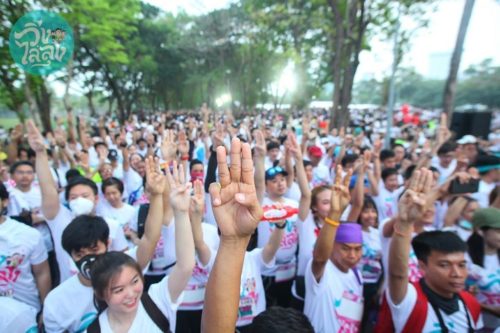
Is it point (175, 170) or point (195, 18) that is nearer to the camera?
point (175, 170)

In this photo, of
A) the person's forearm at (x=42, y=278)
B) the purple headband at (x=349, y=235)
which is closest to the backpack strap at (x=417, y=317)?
the purple headband at (x=349, y=235)

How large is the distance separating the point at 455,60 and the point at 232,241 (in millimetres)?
8654

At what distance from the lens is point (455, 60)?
7797 mm

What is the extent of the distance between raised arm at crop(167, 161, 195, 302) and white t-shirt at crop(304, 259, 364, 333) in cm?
88

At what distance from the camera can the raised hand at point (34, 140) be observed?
106 inches

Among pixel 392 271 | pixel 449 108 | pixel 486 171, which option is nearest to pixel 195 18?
pixel 449 108

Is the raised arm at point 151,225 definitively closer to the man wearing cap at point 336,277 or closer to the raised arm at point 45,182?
the raised arm at point 45,182

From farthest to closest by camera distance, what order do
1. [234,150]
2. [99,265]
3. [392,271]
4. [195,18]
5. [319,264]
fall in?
[195,18] < [319,264] < [392,271] < [99,265] < [234,150]

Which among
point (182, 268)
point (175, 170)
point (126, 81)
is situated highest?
point (126, 81)

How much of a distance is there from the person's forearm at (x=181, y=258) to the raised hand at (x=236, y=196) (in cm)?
85

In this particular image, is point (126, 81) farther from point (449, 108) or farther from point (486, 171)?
point (486, 171)

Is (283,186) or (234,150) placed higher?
(234,150)

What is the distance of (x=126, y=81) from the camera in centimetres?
2811

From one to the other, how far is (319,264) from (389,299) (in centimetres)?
47
